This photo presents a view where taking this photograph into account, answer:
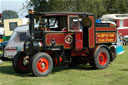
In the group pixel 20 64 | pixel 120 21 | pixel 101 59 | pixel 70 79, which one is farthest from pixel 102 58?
pixel 120 21

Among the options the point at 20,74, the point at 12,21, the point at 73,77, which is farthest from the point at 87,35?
the point at 12,21

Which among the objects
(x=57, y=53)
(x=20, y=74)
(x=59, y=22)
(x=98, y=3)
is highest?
(x=98, y=3)

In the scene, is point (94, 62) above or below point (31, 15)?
below

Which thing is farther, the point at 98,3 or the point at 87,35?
the point at 98,3

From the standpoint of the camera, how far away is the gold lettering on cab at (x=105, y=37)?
10.8m

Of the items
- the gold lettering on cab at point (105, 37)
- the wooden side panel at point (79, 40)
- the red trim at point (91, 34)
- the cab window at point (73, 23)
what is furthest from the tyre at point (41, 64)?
the gold lettering on cab at point (105, 37)

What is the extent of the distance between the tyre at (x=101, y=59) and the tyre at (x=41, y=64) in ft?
6.90

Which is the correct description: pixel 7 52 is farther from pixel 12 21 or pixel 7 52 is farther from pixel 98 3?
pixel 98 3

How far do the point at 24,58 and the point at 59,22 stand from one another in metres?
1.96

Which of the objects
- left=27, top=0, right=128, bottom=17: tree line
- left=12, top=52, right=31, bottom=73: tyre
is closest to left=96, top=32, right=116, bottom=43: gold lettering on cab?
left=12, top=52, right=31, bottom=73: tyre

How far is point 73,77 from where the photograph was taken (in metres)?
8.97

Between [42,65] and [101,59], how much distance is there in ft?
9.25

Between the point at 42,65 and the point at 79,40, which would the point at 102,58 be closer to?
the point at 79,40

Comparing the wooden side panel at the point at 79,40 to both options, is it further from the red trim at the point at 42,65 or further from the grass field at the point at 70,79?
the red trim at the point at 42,65
